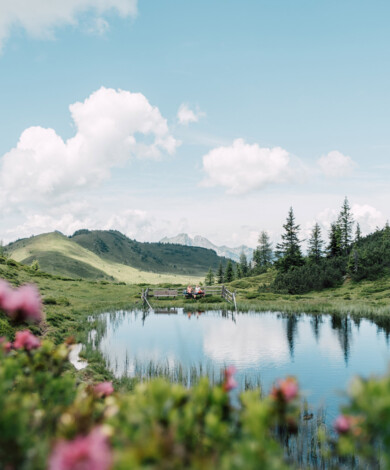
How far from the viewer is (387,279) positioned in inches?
1836

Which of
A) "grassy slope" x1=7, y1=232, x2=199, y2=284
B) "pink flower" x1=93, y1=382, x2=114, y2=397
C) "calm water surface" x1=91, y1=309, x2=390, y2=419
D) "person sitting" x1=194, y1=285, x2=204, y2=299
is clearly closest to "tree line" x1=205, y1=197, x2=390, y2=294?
"person sitting" x1=194, y1=285, x2=204, y2=299

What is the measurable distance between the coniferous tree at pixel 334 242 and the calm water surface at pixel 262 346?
45093 millimetres

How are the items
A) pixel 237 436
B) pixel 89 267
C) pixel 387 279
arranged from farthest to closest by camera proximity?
pixel 89 267 → pixel 387 279 → pixel 237 436

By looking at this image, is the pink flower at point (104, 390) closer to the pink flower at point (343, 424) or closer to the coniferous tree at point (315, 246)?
the pink flower at point (343, 424)

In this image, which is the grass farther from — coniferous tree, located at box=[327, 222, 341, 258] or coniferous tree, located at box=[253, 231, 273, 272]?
coniferous tree, located at box=[253, 231, 273, 272]

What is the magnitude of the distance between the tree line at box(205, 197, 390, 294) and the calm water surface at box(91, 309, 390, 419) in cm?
2120

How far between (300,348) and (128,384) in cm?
1232

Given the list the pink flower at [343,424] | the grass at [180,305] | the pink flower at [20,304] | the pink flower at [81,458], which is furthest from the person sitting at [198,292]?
the pink flower at [81,458]

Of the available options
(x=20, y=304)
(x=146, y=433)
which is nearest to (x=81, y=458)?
(x=146, y=433)

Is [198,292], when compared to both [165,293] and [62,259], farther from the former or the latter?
[62,259]

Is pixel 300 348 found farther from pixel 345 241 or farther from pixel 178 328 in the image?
pixel 345 241

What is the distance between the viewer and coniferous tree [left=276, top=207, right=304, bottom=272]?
227 feet

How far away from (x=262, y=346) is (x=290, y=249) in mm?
51386

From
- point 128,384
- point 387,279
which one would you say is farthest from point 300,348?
point 387,279
